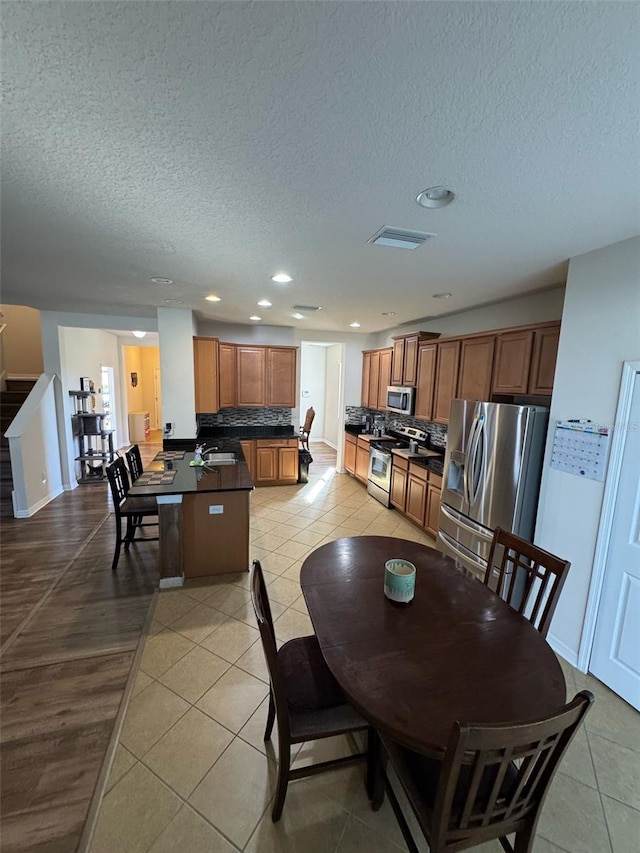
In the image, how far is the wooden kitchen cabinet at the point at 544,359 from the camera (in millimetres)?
2718

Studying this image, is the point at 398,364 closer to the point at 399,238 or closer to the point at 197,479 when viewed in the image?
the point at 399,238

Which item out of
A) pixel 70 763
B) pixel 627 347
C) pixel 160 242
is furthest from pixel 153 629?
pixel 627 347

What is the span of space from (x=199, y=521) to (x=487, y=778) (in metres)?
2.51

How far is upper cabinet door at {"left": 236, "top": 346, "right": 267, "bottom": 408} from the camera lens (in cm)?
546

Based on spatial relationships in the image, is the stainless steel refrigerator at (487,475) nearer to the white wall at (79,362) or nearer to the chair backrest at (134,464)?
the chair backrest at (134,464)

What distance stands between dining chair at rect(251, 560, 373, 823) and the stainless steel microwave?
3553mm

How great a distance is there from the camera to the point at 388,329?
594 centimetres

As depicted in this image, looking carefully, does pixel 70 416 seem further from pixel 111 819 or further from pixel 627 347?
pixel 627 347

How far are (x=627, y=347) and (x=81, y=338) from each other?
7091 millimetres

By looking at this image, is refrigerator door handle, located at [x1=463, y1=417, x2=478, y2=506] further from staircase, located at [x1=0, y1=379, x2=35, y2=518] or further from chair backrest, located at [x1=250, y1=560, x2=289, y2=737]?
staircase, located at [x1=0, y1=379, x2=35, y2=518]

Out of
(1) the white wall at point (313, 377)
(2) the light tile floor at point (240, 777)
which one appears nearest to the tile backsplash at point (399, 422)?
(1) the white wall at point (313, 377)

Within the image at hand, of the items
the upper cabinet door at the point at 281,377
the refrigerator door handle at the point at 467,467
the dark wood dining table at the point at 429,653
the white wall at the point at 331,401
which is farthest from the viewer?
the white wall at the point at 331,401

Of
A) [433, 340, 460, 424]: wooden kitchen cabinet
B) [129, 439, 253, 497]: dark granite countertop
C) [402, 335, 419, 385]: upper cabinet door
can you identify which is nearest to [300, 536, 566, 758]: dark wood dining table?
[129, 439, 253, 497]: dark granite countertop

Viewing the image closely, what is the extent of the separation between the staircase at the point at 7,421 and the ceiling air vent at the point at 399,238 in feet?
16.7
